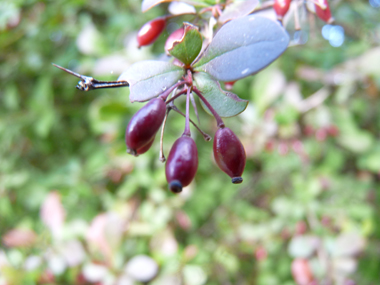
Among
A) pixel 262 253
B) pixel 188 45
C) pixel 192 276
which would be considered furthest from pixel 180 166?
pixel 262 253

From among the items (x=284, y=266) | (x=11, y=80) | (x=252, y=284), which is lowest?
(x=252, y=284)

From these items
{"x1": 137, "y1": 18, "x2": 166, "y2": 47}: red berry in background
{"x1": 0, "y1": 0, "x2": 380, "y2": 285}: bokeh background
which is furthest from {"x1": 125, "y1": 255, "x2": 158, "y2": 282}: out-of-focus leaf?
{"x1": 137, "y1": 18, "x2": 166, "y2": 47}: red berry in background

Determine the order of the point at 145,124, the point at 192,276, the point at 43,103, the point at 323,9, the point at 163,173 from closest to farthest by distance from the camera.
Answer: the point at 145,124 → the point at 323,9 → the point at 192,276 → the point at 163,173 → the point at 43,103

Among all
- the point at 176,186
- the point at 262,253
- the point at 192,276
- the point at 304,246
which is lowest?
the point at 262,253

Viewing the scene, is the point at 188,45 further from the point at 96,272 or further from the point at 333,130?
the point at 333,130

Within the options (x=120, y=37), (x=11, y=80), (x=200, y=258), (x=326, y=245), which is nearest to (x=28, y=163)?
(x=11, y=80)

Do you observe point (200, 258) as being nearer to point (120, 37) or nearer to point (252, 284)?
point (252, 284)

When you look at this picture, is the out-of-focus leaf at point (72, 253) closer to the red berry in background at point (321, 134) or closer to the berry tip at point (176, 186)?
the berry tip at point (176, 186)

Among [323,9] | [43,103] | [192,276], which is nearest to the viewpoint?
[323,9]
